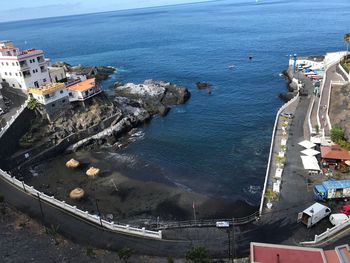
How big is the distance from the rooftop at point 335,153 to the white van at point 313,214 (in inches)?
444

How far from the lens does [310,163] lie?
4562 centimetres

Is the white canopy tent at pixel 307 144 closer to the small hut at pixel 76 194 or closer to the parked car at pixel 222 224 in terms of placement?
the parked car at pixel 222 224

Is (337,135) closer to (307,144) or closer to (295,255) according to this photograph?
(307,144)

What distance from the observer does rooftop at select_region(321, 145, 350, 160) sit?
45.2 metres

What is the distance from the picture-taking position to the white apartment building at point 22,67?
218 feet

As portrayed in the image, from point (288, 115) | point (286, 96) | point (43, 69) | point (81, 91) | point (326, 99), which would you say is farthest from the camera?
point (286, 96)

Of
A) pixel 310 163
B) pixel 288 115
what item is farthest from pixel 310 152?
pixel 288 115

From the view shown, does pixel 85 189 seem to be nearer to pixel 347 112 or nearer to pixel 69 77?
pixel 69 77

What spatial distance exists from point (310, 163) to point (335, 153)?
13.1 ft

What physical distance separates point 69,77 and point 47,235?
53.8 m

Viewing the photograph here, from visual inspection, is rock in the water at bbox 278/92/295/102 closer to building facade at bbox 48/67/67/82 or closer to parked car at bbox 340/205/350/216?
parked car at bbox 340/205/350/216

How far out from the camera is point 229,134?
217 feet

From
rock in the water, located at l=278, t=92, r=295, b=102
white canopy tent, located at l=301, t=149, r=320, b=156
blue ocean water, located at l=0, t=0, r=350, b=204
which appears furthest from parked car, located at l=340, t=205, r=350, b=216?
rock in the water, located at l=278, t=92, r=295, b=102

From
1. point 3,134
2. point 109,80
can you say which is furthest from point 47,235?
point 109,80
